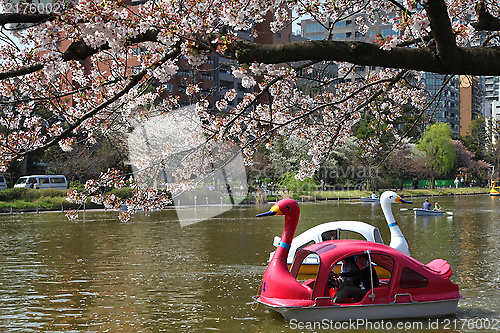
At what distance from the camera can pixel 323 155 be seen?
503 inches

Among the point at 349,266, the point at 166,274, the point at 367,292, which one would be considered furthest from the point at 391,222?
A: the point at 166,274

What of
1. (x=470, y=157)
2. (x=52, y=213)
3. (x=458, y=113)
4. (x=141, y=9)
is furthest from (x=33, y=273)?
(x=458, y=113)

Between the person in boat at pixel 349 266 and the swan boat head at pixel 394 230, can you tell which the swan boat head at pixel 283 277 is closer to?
the person in boat at pixel 349 266

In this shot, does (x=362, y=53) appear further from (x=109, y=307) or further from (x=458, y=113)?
(x=458, y=113)

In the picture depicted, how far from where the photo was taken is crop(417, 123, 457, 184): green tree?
2992 inches

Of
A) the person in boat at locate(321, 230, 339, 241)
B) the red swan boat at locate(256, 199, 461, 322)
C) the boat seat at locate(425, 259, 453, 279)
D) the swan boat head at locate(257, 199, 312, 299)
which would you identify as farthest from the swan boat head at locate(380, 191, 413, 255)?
the swan boat head at locate(257, 199, 312, 299)

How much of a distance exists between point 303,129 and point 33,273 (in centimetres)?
898

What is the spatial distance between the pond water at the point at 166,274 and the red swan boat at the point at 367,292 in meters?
0.35

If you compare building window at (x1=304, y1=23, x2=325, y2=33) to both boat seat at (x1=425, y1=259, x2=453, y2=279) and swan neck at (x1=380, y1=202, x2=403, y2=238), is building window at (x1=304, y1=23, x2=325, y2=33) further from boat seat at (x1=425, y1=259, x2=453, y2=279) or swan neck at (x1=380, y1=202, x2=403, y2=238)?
boat seat at (x1=425, y1=259, x2=453, y2=279)

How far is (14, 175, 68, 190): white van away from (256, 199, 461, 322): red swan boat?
3842cm

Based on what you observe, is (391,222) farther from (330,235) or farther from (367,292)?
(367,292)

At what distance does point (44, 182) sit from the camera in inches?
1762

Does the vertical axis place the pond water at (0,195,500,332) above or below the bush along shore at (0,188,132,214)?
below

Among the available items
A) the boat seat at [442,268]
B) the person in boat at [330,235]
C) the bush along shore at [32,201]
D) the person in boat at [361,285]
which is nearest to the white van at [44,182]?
the bush along shore at [32,201]
